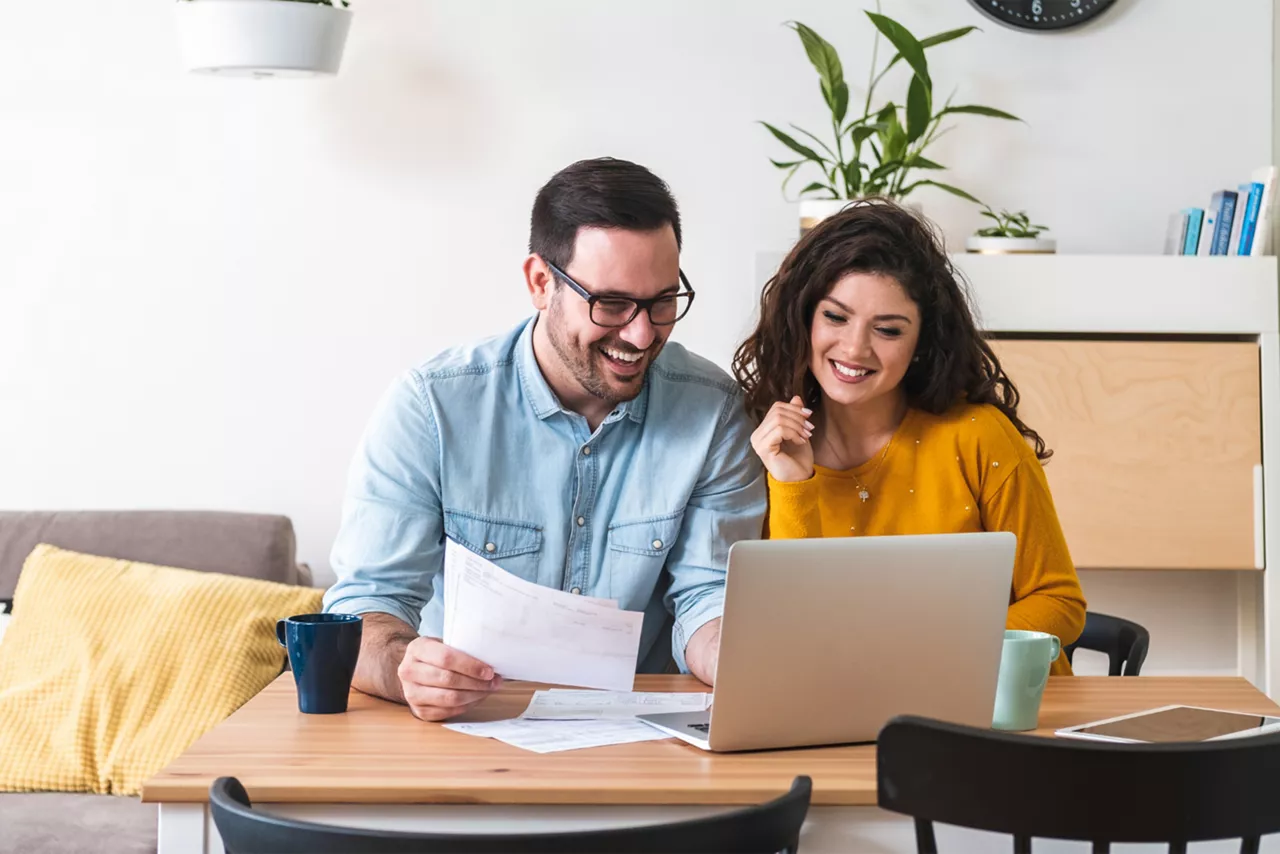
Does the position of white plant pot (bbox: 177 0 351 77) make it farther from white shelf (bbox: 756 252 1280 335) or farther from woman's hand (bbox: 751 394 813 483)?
woman's hand (bbox: 751 394 813 483)

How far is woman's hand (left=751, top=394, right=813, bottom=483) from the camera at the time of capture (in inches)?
74.6

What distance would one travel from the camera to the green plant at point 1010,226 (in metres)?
2.99

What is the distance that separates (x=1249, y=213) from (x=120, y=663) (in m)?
2.37

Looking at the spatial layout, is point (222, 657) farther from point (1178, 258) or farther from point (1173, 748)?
point (1178, 258)

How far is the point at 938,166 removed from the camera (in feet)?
9.55

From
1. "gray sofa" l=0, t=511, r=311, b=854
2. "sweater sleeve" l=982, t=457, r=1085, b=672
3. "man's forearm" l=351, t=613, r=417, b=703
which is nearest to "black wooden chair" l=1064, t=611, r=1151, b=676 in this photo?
"sweater sleeve" l=982, t=457, r=1085, b=672

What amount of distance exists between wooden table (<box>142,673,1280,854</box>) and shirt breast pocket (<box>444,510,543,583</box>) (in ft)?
1.51

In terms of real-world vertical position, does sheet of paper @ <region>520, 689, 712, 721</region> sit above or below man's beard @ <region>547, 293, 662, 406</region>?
below

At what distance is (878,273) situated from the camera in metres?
2.05

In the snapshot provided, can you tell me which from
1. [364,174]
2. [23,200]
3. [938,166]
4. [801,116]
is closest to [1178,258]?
[938,166]

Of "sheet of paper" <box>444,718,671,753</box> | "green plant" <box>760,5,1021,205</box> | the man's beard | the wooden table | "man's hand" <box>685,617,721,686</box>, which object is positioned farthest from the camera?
"green plant" <box>760,5,1021,205</box>

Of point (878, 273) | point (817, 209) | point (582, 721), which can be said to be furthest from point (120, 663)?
point (817, 209)

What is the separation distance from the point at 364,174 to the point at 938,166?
1235mm

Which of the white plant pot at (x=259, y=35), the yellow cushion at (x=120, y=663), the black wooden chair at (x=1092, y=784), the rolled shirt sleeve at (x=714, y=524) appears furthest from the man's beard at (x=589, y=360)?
the white plant pot at (x=259, y=35)
